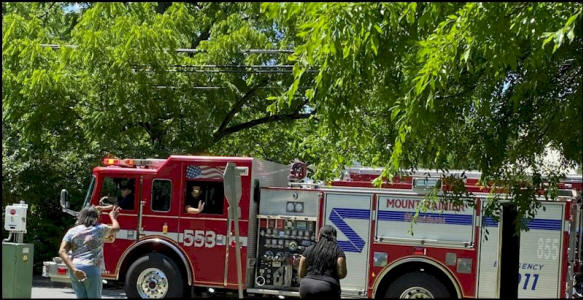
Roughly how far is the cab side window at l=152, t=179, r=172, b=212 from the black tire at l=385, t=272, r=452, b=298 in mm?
4000

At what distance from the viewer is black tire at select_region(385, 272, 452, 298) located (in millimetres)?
11406

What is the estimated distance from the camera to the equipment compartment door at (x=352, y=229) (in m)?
12.0

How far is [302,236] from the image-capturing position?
40.1 ft

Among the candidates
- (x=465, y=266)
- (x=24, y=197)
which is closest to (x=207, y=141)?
(x=24, y=197)

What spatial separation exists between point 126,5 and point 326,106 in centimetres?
954

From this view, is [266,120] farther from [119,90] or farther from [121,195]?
[121,195]

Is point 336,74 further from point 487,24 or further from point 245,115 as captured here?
point 245,115

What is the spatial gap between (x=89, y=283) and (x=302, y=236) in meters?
4.78

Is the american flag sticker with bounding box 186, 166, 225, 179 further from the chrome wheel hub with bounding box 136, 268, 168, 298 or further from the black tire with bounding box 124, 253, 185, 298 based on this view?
the chrome wheel hub with bounding box 136, 268, 168, 298

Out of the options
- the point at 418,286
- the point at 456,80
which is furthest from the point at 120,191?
the point at 456,80

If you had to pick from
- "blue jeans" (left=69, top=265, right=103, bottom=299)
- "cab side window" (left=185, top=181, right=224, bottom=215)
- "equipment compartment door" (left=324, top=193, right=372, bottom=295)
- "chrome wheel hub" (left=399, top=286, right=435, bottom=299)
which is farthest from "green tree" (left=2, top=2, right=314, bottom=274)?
"blue jeans" (left=69, top=265, right=103, bottom=299)

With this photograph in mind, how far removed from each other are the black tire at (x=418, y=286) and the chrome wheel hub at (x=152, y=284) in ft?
12.2

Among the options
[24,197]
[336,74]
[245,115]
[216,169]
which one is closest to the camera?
[336,74]

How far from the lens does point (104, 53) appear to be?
14.9m
